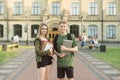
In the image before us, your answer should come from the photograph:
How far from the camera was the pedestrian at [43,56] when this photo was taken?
1020cm

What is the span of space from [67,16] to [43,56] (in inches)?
2328

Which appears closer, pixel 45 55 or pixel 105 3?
pixel 45 55

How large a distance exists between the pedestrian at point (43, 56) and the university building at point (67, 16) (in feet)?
191

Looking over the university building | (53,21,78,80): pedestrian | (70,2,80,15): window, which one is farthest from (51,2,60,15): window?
(53,21,78,80): pedestrian

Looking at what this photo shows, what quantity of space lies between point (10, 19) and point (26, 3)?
4.32 m

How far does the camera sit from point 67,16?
69188mm

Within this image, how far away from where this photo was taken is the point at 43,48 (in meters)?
10.3

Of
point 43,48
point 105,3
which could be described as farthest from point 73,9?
point 43,48

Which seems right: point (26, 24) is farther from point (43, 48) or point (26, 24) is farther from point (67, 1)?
point (43, 48)

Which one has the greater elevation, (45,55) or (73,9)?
(73,9)

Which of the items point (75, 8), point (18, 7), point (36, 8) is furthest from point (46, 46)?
point (18, 7)

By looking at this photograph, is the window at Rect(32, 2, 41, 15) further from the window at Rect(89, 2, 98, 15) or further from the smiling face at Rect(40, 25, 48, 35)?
the smiling face at Rect(40, 25, 48, 35)

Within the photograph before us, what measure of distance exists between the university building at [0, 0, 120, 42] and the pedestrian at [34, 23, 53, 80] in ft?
191

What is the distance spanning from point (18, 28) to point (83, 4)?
1304 centimetres
